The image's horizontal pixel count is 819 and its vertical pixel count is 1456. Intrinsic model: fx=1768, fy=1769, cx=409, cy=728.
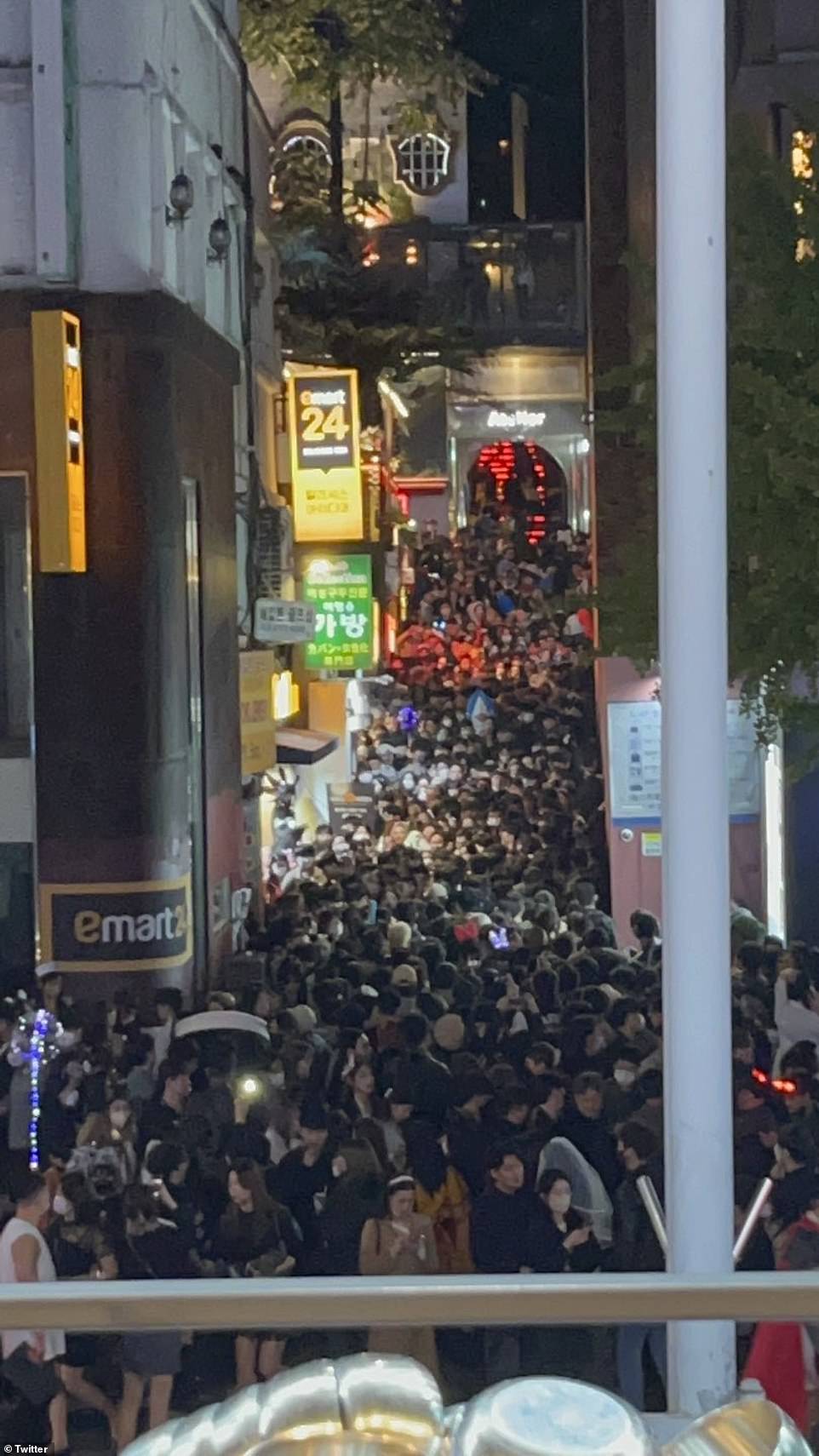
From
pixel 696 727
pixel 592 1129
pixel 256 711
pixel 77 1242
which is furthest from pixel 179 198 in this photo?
pixel 696 727

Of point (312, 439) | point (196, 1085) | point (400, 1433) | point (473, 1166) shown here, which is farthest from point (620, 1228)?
point (312, 439)

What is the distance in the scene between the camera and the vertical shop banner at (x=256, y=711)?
16453mm

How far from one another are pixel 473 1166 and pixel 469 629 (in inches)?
833

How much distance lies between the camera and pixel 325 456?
860 inches

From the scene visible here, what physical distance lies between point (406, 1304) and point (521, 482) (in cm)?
5079

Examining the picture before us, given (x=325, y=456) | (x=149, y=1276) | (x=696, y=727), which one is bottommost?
(x=149, y=1276)

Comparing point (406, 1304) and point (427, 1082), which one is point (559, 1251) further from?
point (406, 1304)

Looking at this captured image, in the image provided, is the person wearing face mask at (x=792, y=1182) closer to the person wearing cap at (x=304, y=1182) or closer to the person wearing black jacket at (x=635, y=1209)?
the person wearing black jacket at (x=635, y=1209)

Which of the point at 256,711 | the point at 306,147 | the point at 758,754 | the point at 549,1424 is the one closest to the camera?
the point at 549,1424

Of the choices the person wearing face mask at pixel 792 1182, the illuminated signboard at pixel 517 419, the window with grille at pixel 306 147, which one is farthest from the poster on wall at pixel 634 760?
the illuminated signboard at pixel 517 419

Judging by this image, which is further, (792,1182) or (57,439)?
(57,439)

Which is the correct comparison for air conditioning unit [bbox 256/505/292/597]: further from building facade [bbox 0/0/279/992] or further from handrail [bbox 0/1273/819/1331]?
handrail [bbox 0/1273/819/1331]

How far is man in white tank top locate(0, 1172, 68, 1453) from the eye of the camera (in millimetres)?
5641

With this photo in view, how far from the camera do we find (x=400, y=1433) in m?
2.22
